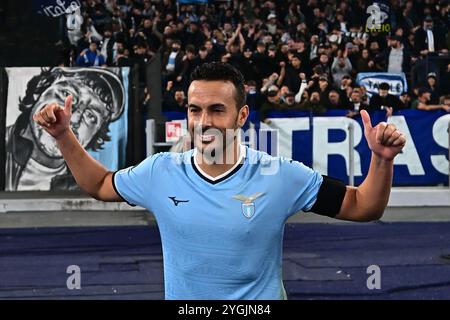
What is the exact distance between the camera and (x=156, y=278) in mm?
9367

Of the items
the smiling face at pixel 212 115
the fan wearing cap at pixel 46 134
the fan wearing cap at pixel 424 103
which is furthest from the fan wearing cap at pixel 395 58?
the smiling face at pixel 212 115

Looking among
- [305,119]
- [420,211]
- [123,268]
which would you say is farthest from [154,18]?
[123,268]

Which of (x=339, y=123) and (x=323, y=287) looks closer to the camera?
(x=323, y=287)

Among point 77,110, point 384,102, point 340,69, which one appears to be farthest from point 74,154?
point 340,69

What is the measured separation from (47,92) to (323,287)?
30.0 ft

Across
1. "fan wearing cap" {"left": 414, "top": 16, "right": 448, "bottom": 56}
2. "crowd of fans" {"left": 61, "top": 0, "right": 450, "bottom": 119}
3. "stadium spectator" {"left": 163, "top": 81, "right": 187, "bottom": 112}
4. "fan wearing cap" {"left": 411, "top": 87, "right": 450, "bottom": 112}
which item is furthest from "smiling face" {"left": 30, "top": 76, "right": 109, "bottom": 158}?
"fan wearing cap" {"left": 414, "top": 16, "right": 448, "bottom": 56}

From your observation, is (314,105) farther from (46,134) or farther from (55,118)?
(55,118)

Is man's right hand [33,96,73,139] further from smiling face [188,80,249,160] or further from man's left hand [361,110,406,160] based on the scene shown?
man's left hand [361,110,406,160]

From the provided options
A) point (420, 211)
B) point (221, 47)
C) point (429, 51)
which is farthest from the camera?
point (429, 51)

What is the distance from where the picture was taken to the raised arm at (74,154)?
351cm

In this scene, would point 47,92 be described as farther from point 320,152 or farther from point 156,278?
point 156,278

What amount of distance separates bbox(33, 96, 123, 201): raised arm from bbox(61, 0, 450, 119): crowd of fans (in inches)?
518

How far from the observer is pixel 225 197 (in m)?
3.48

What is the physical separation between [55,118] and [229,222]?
812mm
